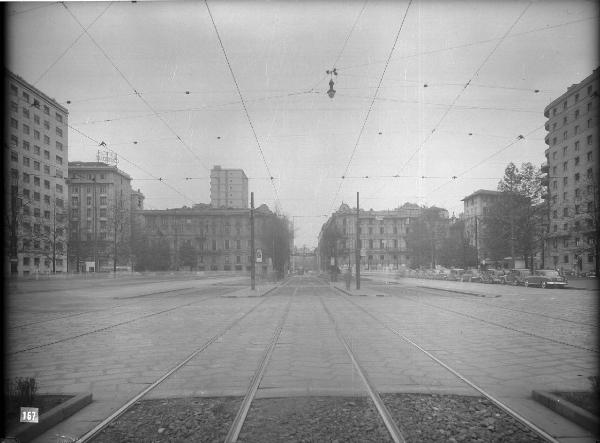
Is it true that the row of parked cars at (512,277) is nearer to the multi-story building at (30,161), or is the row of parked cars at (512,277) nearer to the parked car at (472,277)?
the parked car at (472,277)

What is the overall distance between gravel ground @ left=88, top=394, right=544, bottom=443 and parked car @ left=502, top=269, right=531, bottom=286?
132ft

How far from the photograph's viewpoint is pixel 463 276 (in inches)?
2185

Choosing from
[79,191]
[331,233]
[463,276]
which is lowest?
[463,276]

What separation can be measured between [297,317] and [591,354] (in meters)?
8.48

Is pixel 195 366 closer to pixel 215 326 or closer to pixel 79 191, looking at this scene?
pixel 215 326

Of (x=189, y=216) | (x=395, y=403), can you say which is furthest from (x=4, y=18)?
(x=189, y=216)

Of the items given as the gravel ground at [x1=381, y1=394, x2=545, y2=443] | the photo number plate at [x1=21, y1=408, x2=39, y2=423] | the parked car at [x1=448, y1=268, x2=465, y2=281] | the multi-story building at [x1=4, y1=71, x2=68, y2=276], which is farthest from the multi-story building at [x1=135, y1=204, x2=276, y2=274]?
the photo number plate at [x1=21, y1=408, x2=39, y2=423]

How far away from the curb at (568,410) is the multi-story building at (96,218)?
1522 inches

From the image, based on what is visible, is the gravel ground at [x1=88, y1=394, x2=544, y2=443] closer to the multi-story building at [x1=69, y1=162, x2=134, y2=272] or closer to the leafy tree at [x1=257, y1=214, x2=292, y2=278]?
the multi-story building at [x1=69, y1=162, x2=134, y2=272]

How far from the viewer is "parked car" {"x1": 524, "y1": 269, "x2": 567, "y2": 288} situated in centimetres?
3635

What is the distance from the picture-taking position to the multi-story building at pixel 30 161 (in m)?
7.80

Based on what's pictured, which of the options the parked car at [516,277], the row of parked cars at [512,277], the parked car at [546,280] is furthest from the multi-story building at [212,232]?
the parked car at [546,280]

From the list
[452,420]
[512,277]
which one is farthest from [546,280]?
[452,420]

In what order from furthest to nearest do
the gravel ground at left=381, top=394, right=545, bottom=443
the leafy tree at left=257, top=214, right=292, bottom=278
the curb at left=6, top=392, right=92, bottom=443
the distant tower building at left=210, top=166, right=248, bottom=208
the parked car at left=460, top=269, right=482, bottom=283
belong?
1. the distant tower building at left=210, top=166, right=248, bottom=208
2. the leafy tree at left=257, top=214, right=292, bottom=278
3. the parked car at left=460, top=269, right=482, bottom=283
4. the gravel ground at left=381, top=394, right=545, bottom=443
5. the curb at left=6, top=392, right=92, bottom=443
